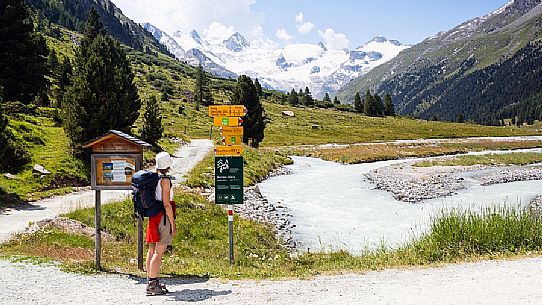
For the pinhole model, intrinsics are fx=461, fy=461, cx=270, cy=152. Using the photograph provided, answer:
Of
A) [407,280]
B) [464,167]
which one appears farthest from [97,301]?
[464,167]

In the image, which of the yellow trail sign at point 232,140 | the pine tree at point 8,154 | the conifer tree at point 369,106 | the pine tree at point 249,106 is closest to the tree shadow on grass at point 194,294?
the yellow trail sign at point 232,140

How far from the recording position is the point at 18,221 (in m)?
17.5

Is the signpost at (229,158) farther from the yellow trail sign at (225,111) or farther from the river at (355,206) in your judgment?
the river at (355,206)

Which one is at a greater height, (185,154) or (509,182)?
(185,154)

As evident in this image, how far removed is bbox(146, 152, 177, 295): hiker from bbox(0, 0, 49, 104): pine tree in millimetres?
30564

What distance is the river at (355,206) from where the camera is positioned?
22.2 m

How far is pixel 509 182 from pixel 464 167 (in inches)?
460

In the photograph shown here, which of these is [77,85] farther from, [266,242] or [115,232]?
[266,242]

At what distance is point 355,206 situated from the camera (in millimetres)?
31547

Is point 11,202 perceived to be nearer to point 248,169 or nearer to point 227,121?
point 227,121

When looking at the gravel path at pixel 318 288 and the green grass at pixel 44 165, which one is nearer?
the gravel path at pixel 318 288

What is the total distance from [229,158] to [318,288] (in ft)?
17.7

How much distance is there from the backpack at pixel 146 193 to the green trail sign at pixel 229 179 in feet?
13.7

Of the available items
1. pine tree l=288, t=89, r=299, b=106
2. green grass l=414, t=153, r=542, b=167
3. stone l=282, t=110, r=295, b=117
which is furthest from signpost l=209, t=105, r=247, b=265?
pine tree l=288, t=89, r=299, b=106
